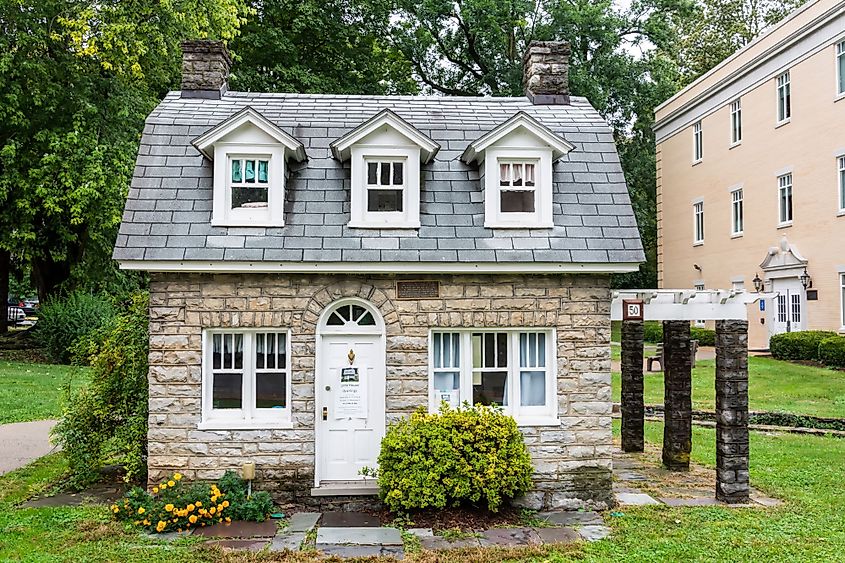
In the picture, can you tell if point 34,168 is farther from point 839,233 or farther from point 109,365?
point 839,233

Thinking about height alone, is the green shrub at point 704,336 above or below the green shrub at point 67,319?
below

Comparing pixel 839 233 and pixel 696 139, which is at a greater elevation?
pixel 696 139

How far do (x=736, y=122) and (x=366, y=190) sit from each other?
78.2ft

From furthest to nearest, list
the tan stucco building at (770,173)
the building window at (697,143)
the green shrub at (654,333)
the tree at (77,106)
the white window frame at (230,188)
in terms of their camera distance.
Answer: the green shrub at (654,333), the building window at (697,143), the tan stucco building at (770,173), the tree at (77,106), the white window frame at (230,188)

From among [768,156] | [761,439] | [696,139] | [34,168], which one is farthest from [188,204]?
[696,139]

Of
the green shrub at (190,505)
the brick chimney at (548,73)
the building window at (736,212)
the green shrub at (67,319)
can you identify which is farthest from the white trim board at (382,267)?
the building window at (736,212)

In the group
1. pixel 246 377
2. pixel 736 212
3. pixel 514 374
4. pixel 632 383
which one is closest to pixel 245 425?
pixel 246 377

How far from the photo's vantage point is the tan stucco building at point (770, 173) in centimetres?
2403

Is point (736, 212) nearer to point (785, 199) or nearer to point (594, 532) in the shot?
point (785, 199)

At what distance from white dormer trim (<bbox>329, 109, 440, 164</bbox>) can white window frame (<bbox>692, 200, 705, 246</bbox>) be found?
25.4m

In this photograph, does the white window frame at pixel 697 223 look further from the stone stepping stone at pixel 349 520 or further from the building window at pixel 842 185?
the stone stepping stone at pixel 349 520

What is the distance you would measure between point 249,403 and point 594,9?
2588cm

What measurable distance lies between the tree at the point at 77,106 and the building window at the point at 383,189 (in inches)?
580

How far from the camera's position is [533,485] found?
34.4 ft
